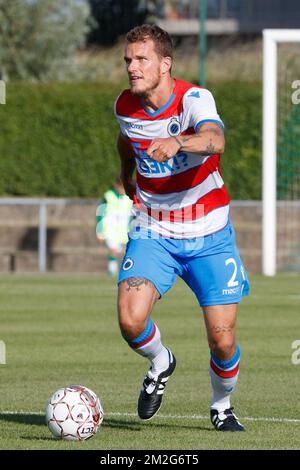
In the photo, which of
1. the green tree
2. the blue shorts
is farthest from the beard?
the green tree

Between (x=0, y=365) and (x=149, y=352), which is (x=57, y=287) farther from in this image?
(x=149, y=352)

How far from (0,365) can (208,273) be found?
4.06 m

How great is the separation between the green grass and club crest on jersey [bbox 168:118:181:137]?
1.82m

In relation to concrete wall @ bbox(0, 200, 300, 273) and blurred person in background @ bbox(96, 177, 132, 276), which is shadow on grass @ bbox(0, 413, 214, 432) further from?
concrete wall @ bbox(0, 200, 300, 273)

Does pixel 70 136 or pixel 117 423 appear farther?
pixel 70 136

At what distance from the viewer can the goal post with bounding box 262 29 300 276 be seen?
878 inches

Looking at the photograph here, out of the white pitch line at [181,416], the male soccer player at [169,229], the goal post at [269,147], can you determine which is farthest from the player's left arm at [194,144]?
the goal post at [269,147]

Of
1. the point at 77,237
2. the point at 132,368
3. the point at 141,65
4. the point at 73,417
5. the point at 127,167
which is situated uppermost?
the point at 141,65

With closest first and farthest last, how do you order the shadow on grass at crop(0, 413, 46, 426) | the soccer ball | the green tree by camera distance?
1. the soccer ball
2. the shadow on grass at crop(0, 413, 46, 426)
3. the green tree

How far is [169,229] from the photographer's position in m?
8.12

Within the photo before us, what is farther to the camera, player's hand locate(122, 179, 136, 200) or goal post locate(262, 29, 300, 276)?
goal post locate(262, 29, 300, 276)

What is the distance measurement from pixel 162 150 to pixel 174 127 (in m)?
0.91

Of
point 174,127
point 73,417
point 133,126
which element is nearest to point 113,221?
point 133,126

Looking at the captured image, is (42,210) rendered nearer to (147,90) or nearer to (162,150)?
(147,90)
